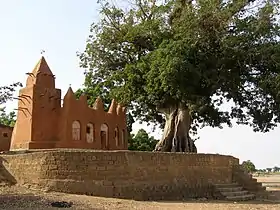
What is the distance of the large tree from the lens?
24.1m

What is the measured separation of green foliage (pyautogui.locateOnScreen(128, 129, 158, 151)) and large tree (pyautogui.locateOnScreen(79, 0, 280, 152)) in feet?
42.1

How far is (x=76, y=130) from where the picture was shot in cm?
2447

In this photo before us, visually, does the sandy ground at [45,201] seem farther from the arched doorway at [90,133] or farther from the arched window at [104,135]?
the arched window at [104,135]

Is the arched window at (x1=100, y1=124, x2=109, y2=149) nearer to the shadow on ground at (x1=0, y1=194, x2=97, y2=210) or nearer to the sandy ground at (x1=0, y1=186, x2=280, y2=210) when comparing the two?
the sandy ground at (x1=0, y1=186, x2=280, y2=210)

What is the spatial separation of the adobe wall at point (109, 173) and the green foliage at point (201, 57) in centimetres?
599

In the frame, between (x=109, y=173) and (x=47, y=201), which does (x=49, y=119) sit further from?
(x=47, y=201)

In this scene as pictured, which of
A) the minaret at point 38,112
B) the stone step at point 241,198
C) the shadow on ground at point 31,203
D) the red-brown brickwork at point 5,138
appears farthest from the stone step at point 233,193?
the red-brown brickwork at point 5,138

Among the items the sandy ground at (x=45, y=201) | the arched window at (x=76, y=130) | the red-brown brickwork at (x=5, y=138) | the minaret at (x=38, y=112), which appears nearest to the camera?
the sandy ground at (x=45, y=201)

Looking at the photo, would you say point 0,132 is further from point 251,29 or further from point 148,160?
point 251,29

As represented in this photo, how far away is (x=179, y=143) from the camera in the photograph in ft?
89.1

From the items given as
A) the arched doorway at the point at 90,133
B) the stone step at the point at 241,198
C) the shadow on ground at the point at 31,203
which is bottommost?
the stone step at the point at 241,198

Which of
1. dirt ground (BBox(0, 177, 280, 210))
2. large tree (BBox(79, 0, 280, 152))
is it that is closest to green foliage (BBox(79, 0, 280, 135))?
large tree (BBox(79, 0, 280, 152))

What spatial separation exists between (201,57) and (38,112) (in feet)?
31.5

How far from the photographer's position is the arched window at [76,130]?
953 inches
